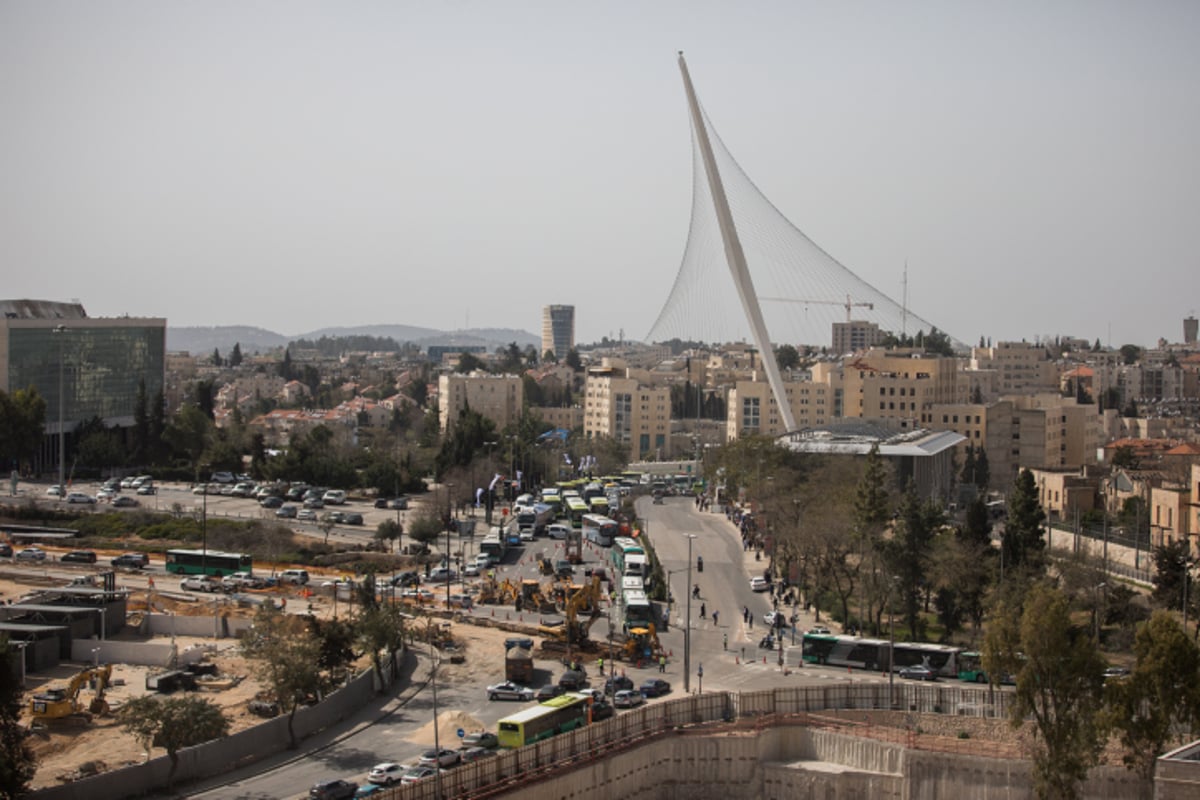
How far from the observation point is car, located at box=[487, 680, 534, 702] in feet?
54.5

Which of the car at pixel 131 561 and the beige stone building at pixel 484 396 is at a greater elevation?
the beige stone building at pixel 484 396

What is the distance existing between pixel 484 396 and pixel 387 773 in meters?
38.0

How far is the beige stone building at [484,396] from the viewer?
50.6 m

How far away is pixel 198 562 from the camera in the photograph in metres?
25.2

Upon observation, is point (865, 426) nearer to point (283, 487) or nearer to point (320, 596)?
point (283, 487)

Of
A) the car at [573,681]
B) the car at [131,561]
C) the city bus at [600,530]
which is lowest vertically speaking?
the car at [573,681]

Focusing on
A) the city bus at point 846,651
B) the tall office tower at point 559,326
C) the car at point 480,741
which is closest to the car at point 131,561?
the car at point 480,741

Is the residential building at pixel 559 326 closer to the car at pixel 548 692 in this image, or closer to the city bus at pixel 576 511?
the city bus at pixel 576 511

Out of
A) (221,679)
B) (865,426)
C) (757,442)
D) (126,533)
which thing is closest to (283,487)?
(126,533)

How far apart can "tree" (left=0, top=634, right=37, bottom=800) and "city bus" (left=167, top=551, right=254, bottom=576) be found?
11528 mm

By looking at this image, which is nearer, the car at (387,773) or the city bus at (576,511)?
the car at (387,773)

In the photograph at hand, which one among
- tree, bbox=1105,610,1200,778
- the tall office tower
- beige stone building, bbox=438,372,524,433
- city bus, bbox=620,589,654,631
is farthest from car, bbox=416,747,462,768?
the tall office tower

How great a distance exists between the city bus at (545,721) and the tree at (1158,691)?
552cm

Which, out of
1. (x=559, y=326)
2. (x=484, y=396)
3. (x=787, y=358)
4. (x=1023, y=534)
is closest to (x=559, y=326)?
(x=559, y=326)
